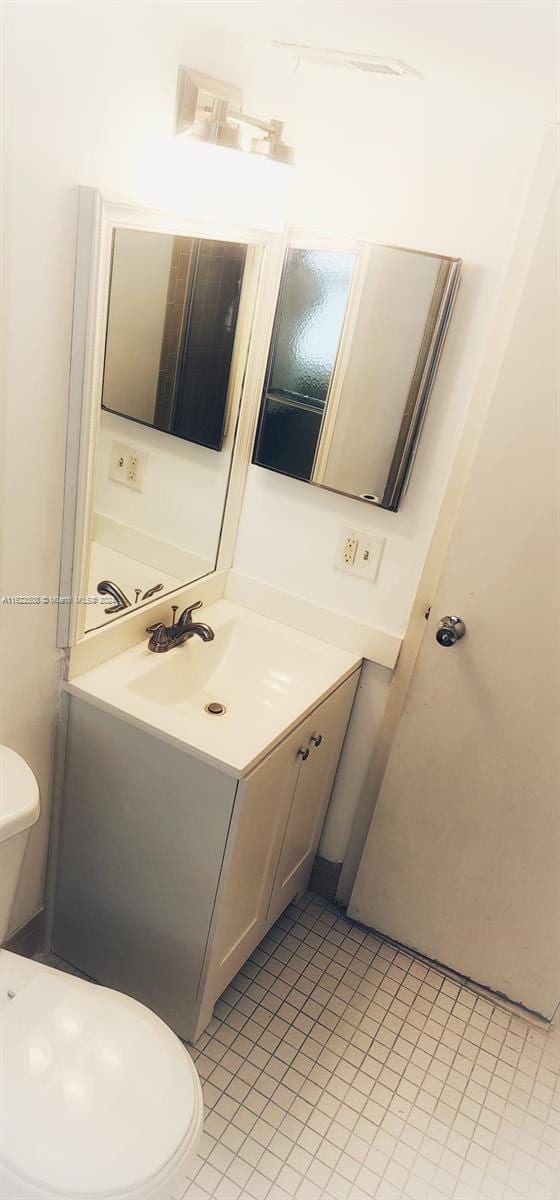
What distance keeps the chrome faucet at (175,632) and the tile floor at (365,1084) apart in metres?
0.86

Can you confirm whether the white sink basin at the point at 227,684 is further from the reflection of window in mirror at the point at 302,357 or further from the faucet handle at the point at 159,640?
the reflection of window in mirror at the point at 302,357

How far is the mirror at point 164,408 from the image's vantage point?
4.87ft

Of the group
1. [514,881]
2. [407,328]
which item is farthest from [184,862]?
[407,328]

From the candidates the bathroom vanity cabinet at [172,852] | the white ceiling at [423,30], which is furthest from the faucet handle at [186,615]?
the white ceiling at [423,30]

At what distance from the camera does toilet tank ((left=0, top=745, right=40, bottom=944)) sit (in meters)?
1.34

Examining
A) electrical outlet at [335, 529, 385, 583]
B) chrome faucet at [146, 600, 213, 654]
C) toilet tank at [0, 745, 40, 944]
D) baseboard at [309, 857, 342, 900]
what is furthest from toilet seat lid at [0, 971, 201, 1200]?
electrical outlet at [335, 529, 385, 583]

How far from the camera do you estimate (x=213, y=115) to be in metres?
1.39

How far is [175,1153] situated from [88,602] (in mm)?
962

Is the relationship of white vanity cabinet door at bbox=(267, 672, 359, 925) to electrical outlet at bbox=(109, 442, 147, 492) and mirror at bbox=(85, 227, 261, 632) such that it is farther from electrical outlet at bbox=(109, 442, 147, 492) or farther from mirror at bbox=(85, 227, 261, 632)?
electrical outlet at bbox=(109, 442, 147, 492)

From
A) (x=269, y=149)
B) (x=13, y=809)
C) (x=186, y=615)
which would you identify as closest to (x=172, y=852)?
(x=13, y=809)

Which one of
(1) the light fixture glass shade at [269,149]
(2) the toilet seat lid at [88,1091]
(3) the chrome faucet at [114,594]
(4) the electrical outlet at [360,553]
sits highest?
(1) the light fixture glass shade at [269,149]

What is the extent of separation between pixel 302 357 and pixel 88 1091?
1.42 meters

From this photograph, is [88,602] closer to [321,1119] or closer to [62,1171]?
[62,1171]

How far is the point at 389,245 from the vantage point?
5.18 feet
